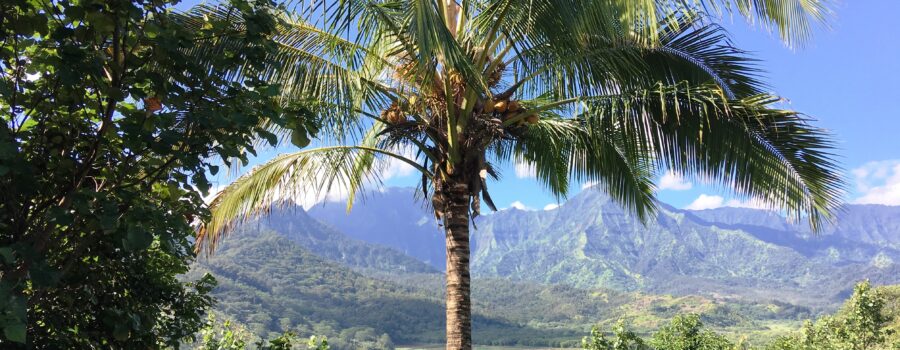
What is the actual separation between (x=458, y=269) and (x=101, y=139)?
4.13 m

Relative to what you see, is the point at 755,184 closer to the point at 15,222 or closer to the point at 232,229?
the point at 232,229

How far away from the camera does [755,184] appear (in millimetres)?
6312

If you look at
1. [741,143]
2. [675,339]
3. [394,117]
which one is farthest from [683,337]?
[394,117]

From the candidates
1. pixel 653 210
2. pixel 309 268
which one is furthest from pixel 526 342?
pixel 653 210

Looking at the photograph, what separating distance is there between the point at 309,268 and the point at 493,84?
461ft

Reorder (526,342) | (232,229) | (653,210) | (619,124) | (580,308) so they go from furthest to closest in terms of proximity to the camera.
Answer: (580,308) < (526,342) < (653,210) < (232,229) < (619,124)

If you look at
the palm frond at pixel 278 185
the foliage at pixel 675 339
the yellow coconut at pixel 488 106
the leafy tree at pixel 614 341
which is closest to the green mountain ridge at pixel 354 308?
the foliage at pixel 675 339

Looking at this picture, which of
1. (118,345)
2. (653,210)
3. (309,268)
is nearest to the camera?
(118,345)

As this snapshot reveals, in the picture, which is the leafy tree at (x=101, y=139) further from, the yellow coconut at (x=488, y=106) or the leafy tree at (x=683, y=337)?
the leafy tree at (x=683, y=337)

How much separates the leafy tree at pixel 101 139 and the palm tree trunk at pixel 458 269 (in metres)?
3.51

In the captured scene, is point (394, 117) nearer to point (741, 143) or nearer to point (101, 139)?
point (741, 143)

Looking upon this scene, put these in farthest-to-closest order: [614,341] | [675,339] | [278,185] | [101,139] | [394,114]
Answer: [675,339] → [614,341] → [278,185] → [394,114] → [101,139]

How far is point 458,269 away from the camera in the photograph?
6195 millimetres

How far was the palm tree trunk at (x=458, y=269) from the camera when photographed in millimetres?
6102
